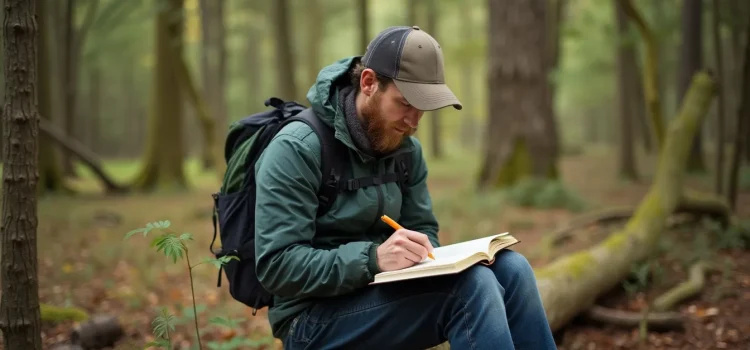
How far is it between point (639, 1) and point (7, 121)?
49.0 feet

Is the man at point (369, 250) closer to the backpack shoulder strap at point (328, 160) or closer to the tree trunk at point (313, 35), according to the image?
the backpack shoulder strap at point (328, 160)

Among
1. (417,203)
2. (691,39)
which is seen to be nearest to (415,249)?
(417,203)

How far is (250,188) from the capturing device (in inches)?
101

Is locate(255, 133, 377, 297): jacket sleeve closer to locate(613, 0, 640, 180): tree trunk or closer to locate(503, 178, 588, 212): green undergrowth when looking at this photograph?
locate(503, 178, 588, 212): green undergrowth

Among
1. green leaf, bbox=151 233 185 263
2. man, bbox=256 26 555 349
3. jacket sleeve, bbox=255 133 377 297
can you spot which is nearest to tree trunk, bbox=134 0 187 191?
green leaf, bbox=151 233 185 263

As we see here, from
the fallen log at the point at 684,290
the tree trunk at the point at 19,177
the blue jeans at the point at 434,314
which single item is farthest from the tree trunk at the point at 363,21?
the blue jeans at the point at 434,314

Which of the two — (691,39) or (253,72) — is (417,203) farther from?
(253,72)

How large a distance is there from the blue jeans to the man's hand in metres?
0.13

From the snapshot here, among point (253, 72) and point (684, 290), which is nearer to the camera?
point (684, 290)

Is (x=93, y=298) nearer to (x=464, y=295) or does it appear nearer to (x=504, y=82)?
(x=464, y=295)

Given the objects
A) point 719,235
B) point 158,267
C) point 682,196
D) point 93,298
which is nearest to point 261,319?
point 93,298

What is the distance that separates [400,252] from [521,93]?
780cm

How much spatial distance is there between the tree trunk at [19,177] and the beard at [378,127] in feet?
4.46

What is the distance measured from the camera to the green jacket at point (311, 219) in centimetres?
233
